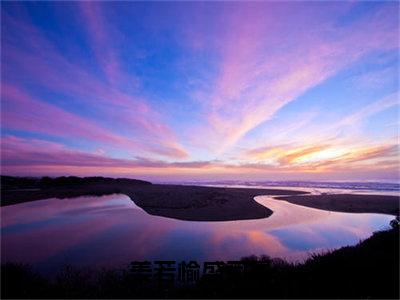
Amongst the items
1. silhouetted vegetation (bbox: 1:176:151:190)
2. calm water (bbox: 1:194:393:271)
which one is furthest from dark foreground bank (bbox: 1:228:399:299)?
silhouetted vegetation (bbox: 1:176:151:190)

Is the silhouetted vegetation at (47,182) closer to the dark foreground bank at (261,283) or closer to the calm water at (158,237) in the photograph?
the calm water at (158,237)

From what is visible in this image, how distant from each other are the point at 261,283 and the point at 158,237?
32.2 feet

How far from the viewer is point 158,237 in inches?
640

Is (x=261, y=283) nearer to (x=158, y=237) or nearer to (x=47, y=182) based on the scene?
(x=158, y=237)

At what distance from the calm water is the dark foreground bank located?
3.09m

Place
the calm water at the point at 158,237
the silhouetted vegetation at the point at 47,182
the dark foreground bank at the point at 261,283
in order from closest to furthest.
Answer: the dark foreground bank at the point at 261,283
the calm water at the point at 158,237
the silhouetted vegetation at the point at 47,182

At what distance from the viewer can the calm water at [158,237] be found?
1291 centimetres

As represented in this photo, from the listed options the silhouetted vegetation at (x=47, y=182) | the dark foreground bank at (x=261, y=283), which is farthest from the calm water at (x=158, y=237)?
the silhouetted vegetation at (x=47, y=182)

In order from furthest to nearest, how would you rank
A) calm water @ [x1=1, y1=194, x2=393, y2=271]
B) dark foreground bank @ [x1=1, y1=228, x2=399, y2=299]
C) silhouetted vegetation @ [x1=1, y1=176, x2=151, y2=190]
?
silhouetted vegetation @ [x1=1, y1=176, x2=151, y2=190] → calm water @ [x1=1, y1=194, x2=393, y2=271] → dark foreground bank @ [x1=1, y1=228, x2=399, y2=299]

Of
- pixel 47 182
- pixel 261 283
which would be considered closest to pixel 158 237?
pixel 261 283

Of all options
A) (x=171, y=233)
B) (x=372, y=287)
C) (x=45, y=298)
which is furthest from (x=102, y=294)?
(x=171, y=233)

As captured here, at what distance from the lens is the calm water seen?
42.4 feet

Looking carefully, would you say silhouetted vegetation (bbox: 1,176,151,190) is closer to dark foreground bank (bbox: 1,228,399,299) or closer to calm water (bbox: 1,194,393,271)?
calm water (bbox: 1,194,393,271)

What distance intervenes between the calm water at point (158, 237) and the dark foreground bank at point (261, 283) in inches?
122
